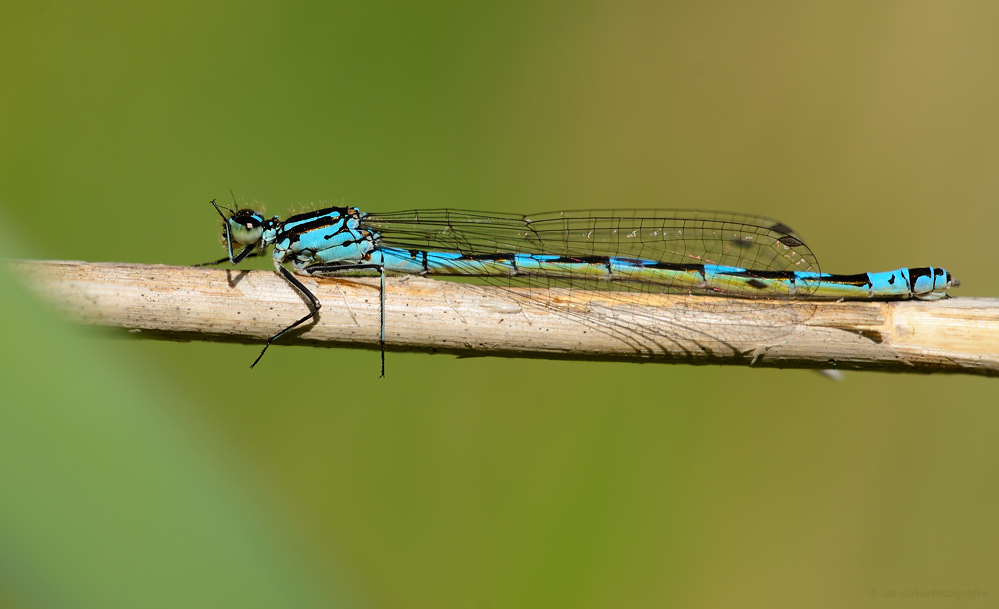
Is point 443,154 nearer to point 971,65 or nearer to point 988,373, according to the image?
point 988,373

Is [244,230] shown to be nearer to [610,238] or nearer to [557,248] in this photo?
[557,248]

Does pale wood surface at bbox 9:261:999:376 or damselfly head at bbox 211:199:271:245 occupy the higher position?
damselfly head at bbox 211:199:271:245

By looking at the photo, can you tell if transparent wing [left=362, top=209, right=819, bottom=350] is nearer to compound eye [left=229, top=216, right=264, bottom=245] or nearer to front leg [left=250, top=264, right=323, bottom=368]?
compound eye [left=229, top=216, right=264, bottom=245]

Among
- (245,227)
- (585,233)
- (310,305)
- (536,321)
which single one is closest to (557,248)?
(585,233)

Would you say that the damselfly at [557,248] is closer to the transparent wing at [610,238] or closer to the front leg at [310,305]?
the transparent wing at [610,238]

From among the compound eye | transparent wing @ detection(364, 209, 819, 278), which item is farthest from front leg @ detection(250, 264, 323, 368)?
transparent wing @ detection(364, 209, 819, 278)

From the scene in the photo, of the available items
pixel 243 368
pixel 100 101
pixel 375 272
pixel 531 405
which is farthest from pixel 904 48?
pixel 100 101
